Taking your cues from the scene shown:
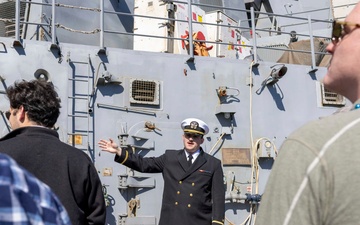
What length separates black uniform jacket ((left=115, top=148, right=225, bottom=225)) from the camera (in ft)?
13.8

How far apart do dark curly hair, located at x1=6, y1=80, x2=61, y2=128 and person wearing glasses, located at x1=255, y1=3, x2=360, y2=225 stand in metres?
1.37

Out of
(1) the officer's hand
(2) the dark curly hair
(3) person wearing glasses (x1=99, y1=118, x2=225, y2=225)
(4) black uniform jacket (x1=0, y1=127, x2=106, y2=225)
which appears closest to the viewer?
(4) black uniform jacket (x1=0, y1=127, x2=106, y2=225)

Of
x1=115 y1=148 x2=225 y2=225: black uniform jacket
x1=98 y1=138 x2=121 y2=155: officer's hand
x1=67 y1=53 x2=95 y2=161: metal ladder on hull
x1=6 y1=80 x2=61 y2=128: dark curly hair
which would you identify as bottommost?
x1=115 y1=148 x2=225 y2=225: black uniform jacket

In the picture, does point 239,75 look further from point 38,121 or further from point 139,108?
point 38,121

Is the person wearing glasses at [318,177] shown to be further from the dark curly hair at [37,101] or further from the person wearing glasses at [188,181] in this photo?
the person wearing glasses at [188,181]

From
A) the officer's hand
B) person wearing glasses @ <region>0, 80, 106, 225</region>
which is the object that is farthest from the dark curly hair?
the officer's hand

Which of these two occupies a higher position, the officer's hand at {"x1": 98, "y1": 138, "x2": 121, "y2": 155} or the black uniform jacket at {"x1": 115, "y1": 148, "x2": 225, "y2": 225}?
the officer's hand at {"x1": 98, "y1": 138, "x2": 121, "y2": 155}

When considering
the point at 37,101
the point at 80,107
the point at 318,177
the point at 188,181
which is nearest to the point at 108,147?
the point at 188,181

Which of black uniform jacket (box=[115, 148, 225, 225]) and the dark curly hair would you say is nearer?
the dark curly hair

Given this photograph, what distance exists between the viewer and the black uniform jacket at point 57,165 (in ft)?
6.93

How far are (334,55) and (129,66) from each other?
4.70 m

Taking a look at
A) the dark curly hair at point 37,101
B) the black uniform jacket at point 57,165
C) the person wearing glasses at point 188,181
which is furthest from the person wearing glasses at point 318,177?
the person wearing glasses at point 188,181

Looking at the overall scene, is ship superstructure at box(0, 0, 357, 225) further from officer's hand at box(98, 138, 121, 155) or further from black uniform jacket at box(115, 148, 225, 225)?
officer's hand at box(98, 138, 121, 155)

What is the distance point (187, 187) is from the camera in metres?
4.26
